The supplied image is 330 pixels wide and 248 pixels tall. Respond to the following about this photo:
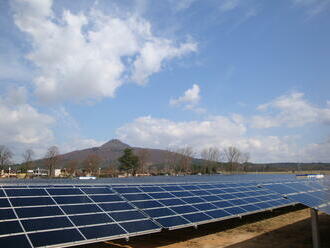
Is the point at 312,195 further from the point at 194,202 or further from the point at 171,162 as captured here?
the point at 171,162

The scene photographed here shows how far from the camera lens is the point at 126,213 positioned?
44.4 ft

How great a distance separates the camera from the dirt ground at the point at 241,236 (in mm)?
14066

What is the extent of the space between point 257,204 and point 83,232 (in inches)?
573

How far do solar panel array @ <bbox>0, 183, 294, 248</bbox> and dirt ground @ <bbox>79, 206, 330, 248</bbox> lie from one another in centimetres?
118

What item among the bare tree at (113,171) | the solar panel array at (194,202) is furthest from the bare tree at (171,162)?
the solar panel array at (194,202)

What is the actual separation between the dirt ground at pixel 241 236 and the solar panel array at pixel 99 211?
3.88 ft

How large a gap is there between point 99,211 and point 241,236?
8.69m

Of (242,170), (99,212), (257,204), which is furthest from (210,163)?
(99,212)

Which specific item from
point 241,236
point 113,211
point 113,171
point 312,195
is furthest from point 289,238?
point 113,171

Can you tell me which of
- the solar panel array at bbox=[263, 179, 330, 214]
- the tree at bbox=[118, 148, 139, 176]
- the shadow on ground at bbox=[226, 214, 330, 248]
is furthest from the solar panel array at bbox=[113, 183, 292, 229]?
the tree at bbox=[118, 148, 139, 176]

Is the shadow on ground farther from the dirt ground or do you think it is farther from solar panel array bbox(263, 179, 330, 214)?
solar panel array bbox(263, 179, 330, 214)

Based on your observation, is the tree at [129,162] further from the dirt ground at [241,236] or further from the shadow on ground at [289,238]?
the shadow on ground at [289,238]

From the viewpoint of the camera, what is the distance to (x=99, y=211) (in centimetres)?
1293

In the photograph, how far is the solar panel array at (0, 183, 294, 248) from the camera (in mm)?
9859
